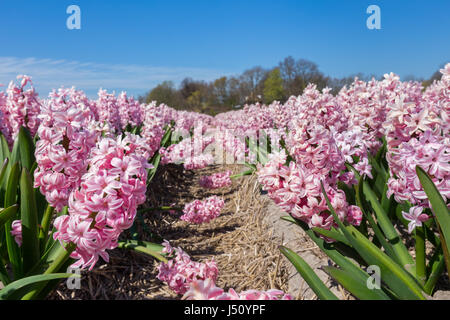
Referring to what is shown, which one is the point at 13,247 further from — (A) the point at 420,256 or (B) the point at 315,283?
(A) the point at 420,256

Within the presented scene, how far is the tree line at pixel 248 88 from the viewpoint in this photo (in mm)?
11258

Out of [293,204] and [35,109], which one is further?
[35,109]

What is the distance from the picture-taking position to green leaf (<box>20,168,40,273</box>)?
1948 millimetres

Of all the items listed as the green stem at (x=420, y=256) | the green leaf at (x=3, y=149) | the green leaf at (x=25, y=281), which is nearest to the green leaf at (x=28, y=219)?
the green leaf at (x=25, y=281)

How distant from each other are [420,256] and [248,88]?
3549 centimetres

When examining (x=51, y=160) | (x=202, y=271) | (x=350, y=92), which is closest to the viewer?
(x=51, y=160)

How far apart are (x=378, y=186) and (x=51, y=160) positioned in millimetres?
2540

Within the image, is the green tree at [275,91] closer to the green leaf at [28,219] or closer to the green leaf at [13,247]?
the green leaf at [13,247]

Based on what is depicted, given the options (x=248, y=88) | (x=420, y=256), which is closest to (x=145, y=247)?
(x=420, y=256)

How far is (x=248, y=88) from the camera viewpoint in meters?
36.4

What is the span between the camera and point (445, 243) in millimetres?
1600
